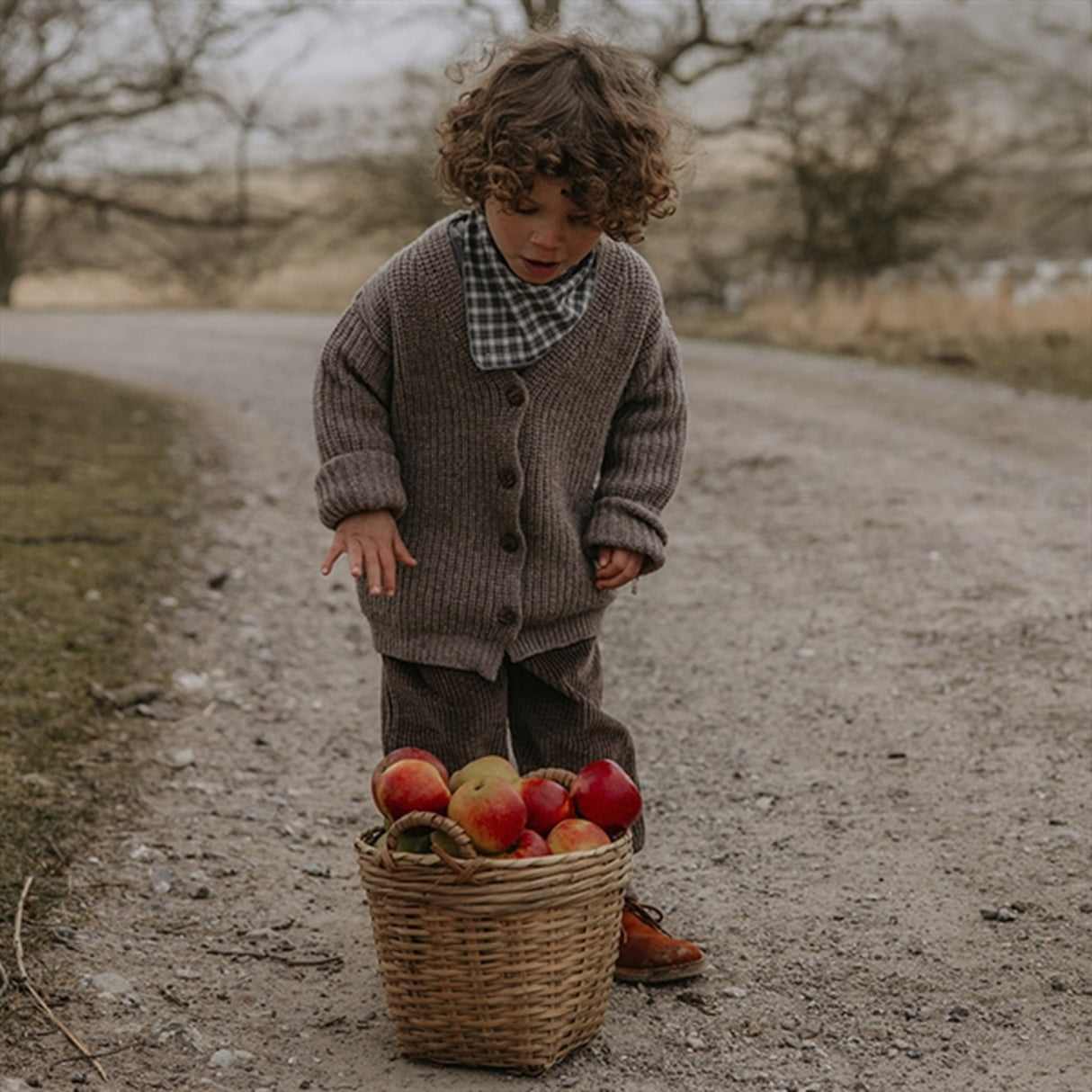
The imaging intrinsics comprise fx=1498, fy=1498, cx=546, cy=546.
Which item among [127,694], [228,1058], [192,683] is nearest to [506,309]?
[228,1058]

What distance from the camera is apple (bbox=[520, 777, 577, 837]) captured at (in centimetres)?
288

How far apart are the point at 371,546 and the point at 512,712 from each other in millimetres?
587

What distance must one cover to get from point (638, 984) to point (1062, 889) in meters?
1.08

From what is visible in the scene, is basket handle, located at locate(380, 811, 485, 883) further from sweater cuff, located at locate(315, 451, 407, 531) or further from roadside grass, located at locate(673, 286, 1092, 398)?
roadside grass, located at locate(673, 286, 1092, 398)

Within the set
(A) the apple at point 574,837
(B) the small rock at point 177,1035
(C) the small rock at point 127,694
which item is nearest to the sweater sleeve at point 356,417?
(A) the apple at point 574,837

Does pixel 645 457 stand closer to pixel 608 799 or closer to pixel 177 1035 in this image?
pixel 608 799

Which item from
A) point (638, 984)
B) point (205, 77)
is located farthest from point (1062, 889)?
point (205, 77)

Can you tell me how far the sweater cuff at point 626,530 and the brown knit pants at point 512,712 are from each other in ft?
0.84

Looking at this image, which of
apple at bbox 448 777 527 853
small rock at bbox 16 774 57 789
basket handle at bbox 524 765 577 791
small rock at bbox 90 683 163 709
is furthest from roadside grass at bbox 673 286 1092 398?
apple at bbox 448 777 527 853

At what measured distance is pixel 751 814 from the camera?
415cm

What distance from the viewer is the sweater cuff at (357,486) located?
2.95 meters

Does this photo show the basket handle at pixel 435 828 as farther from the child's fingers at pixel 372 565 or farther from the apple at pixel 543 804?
the child's fingers at pixel 372 565

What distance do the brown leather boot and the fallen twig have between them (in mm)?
1085

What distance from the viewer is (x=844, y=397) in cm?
1119
